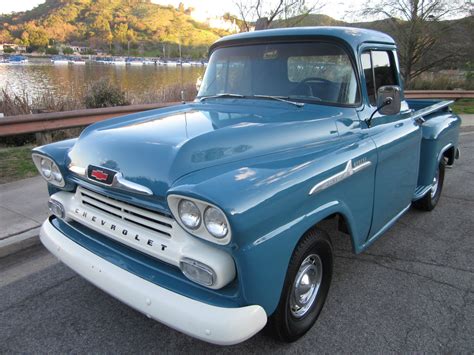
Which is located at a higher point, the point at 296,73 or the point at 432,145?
the point at 296,73

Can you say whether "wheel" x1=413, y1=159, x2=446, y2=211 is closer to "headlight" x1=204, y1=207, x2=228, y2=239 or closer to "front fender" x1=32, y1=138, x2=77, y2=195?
"headlight" x1=204, y1=207, x2=228, y2=239

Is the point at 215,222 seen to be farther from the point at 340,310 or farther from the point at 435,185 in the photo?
the point at 435,185

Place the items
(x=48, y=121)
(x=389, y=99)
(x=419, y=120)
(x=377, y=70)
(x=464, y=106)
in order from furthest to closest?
(x=464, y=106) < (x=48, y=121) < (x=419, y=120) < (x=377, y=70) < (x=389, y=99)

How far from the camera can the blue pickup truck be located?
182cm

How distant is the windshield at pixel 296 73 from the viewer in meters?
3.03

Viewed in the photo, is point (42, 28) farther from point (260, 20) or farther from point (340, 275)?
point (340, 275)

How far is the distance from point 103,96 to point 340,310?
836 cm

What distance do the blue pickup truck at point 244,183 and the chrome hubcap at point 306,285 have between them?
0.01 metres

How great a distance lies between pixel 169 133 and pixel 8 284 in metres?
1.98

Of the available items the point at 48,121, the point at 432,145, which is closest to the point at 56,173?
the point at 432,145

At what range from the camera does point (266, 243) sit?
184cm

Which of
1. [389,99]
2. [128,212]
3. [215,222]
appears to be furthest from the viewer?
[389,99]

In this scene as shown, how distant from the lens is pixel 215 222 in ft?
5.83

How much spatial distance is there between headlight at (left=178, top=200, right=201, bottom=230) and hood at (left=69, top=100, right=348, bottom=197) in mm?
193
